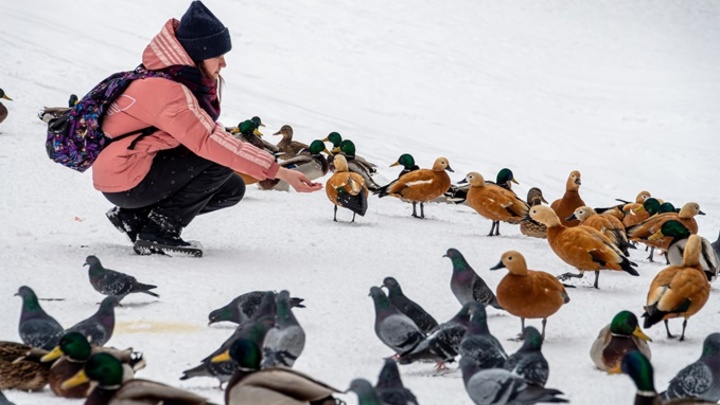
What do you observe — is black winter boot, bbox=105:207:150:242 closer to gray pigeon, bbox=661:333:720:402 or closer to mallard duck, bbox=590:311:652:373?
mallard duck, bbox=590:311:652:373

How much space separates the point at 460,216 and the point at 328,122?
23.0 ft

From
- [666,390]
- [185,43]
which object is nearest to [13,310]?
[185,43]

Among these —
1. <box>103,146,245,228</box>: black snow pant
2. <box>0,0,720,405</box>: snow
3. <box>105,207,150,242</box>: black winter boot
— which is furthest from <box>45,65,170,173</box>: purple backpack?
<box>0,0,720,405</box>: snow

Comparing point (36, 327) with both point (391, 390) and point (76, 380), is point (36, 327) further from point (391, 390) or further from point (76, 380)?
point (391, 390)

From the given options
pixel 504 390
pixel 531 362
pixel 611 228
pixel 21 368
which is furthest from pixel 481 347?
pixel 611 228

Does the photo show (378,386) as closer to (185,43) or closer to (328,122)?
(185,43)

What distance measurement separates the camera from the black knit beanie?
6398mm

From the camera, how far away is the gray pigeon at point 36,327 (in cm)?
469

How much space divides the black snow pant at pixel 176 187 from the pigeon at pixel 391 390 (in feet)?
9.82

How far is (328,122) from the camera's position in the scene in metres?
16.6

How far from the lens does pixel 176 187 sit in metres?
6.80

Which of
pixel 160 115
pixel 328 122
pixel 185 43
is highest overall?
pixel 185 43

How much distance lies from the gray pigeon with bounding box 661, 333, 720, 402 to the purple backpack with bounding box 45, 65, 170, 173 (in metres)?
3.48

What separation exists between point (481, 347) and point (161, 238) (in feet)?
9.35
